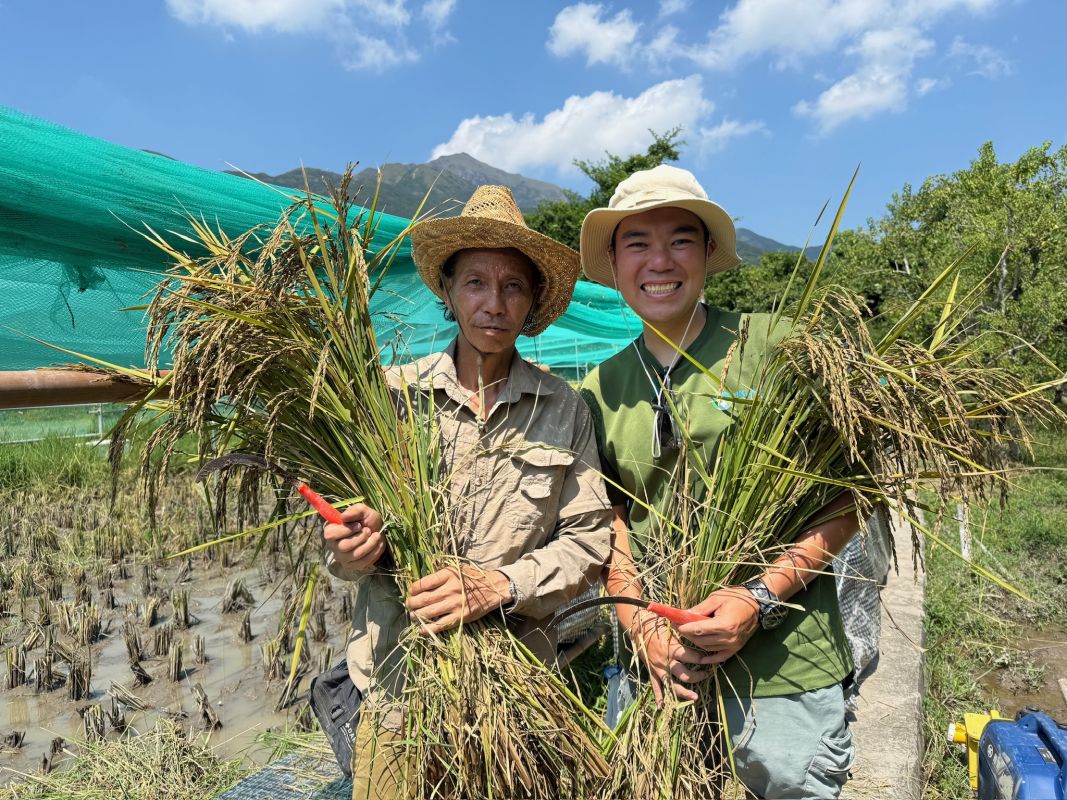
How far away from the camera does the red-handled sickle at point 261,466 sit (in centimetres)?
133

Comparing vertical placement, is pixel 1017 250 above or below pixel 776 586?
above

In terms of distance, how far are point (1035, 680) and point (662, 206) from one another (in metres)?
3.37

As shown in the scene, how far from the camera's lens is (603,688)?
3082 mm

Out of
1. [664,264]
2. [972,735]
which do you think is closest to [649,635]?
[664,264]

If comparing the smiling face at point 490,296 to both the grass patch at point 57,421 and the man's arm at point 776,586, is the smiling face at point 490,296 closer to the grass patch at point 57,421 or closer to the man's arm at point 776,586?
the man's arm at point 776,586

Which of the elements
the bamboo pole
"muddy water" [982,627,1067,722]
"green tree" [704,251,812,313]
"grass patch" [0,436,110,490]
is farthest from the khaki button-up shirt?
"green tree" [704,251,812,313]

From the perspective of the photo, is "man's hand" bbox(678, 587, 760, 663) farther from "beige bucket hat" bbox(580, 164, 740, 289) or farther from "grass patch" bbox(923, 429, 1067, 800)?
"grass patch" bbox(923, 429, 1067, 800)

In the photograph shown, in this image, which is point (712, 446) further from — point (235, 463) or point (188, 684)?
point (188, 684)

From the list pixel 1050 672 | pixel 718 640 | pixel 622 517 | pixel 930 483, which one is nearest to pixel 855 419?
pixel 930 483

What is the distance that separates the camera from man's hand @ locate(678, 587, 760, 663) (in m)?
1.38

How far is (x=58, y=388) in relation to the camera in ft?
5.04

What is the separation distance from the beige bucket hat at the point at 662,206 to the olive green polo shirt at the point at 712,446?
0.60 ft

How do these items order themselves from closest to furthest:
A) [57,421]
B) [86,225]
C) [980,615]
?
[86,225] < [980,615] < [57,421]

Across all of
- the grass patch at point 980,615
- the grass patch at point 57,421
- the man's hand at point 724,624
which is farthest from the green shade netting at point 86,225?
the grass patch at point 57,421
